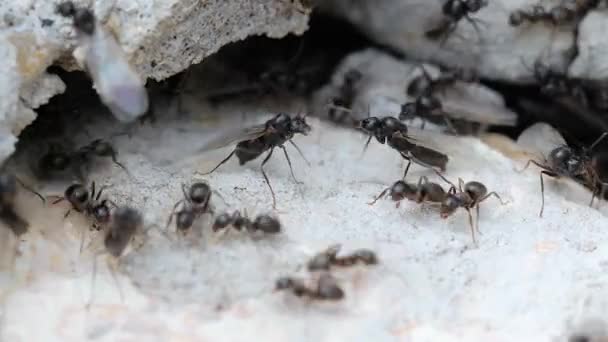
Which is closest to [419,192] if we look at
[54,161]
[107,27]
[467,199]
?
[467,199]

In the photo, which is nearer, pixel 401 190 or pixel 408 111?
pixel 401 190

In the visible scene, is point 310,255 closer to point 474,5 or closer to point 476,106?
point 476,106

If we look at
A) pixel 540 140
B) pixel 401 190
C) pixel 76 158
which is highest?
pixel 540 140

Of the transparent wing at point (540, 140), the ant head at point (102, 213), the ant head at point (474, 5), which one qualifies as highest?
the ant head at point (474, 5)

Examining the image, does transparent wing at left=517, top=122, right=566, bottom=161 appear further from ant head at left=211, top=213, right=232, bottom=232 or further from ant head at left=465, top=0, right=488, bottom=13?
ant head at left=211, top=213, right=232, bottom=232

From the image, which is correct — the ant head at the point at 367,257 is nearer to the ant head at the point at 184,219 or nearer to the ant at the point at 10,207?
the ant head at the point at 184,219

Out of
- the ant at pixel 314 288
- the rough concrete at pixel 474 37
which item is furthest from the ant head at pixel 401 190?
the rough concrete at pixel 474 37
